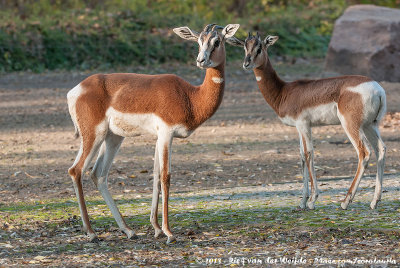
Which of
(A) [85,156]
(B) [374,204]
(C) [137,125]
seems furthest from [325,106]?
(A) [85,156]

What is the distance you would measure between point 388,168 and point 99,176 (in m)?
4.53

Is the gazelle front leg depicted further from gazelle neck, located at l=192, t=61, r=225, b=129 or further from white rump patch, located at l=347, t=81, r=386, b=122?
gazelle neck, located at l=192, t=61, r=225, b=129

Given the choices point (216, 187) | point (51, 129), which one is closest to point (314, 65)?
point (51, 129)

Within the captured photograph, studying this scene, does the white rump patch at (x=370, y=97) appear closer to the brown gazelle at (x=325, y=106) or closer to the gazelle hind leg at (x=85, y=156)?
the brown gazelle at (x=325, y=106)

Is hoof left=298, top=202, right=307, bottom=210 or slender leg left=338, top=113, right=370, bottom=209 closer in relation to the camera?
slender leg left=338, top=113, right=370, bottom=209

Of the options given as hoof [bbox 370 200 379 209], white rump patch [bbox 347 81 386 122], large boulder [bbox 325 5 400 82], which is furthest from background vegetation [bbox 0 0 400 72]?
hoof [bbox 370 200 379 209]

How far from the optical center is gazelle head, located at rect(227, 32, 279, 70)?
770cm

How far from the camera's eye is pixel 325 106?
7492 mm

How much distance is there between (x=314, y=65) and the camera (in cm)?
1998

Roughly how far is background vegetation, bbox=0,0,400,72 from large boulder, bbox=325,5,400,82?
3692 millimetres

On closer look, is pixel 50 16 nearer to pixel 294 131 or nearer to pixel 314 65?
pixel 314 65

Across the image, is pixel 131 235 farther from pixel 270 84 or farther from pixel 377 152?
pixel 377 152

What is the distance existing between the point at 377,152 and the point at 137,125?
8.73 feet

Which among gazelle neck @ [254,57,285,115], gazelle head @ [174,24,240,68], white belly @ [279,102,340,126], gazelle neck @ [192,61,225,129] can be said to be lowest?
white belly @ [279,102,340,126]
